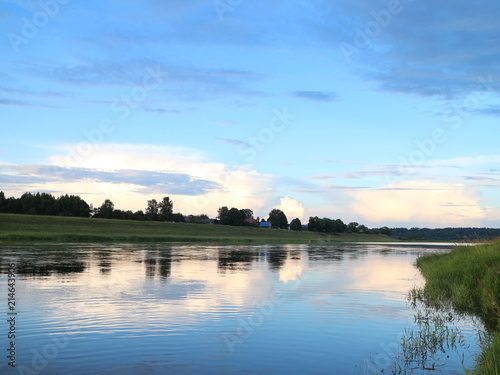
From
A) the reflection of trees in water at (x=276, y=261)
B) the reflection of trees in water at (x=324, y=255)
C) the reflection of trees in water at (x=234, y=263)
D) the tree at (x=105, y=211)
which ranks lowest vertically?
the reflection of trees in water at (x=324, y=255)

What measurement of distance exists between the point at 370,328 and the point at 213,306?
288 inches

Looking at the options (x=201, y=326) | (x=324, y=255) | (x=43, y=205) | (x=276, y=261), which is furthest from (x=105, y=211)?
(x=201, y=326)

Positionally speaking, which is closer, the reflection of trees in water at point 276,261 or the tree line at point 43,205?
the reflection of trees in water at point 276,261

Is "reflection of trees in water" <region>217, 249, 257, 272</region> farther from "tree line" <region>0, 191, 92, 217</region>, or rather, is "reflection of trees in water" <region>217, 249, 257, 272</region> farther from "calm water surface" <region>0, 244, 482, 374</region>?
"tree line" <region>0, 191, 92, 217</region>

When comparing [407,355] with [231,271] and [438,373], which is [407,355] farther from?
[231,271]

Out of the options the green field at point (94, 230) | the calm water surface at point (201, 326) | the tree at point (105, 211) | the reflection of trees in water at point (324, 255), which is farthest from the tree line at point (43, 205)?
the calm water surface at point (201, 326)

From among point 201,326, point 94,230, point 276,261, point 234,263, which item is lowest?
point 276,261

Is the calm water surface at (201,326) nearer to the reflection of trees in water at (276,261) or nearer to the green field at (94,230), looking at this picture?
the reflection of trees in water at (276,261)

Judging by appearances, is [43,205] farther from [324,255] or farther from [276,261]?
[276,261]

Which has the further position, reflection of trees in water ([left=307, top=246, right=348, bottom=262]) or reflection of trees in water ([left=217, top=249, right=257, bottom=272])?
reflection of trees in water ([left=307, top=246, right=348, bottom=262])

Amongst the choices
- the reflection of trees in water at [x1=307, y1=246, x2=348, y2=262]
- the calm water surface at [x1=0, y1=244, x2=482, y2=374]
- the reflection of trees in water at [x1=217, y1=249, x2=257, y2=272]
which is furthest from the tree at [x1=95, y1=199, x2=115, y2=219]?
the calm water surface at [x1=0, y1=244, x2=482, y2=374]

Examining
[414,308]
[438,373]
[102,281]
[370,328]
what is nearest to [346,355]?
[438,373]

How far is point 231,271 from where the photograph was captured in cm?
3922

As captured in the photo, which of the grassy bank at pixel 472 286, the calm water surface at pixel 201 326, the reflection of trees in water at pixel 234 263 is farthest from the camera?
the reflection of trees in water at pixel 234 263
